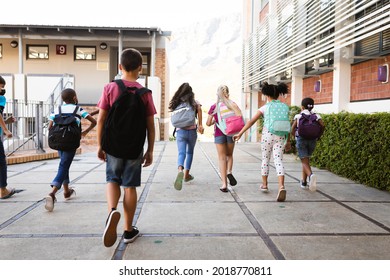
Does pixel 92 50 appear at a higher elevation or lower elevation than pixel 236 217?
higher

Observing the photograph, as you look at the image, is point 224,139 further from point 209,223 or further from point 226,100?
point 209,223

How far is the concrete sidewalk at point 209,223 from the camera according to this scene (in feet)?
10.0

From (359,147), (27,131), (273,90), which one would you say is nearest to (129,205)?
(273,90)

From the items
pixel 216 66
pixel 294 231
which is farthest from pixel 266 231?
pixel 216 66

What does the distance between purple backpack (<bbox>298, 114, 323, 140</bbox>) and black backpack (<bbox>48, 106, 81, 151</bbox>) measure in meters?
3.19

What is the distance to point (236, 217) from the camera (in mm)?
4121

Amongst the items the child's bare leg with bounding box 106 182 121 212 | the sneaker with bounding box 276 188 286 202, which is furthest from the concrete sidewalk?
the child's bare leg with bounding box 106 182 121 212

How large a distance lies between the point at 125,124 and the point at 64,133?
177 cm

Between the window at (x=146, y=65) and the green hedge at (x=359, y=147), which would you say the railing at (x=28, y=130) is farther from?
the window at (x=146, y=65)

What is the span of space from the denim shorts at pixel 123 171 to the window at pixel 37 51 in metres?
17.0

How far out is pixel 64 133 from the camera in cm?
459

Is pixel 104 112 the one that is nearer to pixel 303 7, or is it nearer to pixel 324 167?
pixel 324 167

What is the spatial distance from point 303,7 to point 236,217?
7.59 m

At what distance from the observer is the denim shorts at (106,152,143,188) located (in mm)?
3250
